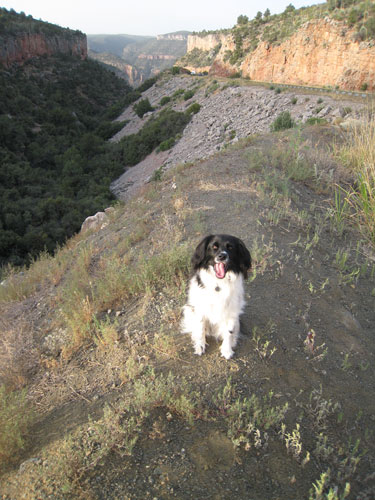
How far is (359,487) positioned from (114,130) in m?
43.9

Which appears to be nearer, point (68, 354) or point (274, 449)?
point (274, 449)

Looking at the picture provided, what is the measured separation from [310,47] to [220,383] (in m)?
33.0

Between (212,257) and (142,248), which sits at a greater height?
(212,257)

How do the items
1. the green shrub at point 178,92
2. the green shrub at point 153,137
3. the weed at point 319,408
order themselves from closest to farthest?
1. the weed at point 319,408
2. the green shrub at point 153,137
3. the green shrub at point 178,92

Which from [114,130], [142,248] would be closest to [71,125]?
[114,130]

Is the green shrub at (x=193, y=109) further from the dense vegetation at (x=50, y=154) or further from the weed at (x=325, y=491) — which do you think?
the weed at (x=325, y=491)

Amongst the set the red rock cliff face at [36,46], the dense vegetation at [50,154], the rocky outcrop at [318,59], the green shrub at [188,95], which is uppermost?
the red rock cliff face at [36,46]

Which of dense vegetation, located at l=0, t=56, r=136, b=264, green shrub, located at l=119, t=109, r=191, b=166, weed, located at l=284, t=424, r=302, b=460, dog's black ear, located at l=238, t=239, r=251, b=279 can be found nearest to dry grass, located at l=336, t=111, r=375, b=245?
dog's black ear, located at l=238, t=239, r=251, b=279

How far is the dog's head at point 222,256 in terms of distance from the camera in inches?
118

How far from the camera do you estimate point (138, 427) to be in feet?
8.20

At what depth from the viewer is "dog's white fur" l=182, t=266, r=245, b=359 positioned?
3119mm

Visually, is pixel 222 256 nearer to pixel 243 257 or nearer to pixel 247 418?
pixel 243 257

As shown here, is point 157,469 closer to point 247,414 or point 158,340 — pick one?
point 247,414

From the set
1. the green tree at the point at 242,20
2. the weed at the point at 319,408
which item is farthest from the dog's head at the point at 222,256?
the green tree at the point at 242,20
